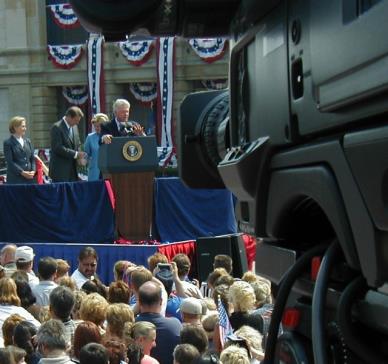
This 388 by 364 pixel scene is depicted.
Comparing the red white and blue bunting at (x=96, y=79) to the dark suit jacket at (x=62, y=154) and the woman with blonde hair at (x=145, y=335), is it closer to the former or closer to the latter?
the dark suit jacket at (x=62, y=154)

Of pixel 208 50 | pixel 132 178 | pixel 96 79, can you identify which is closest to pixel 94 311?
pixel 132 178

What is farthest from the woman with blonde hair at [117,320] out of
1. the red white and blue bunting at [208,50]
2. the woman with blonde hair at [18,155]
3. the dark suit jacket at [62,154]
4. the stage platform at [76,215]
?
the red white and blue bunting at [208,50]

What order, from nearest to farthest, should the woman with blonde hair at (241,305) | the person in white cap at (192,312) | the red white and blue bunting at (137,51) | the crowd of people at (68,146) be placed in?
the woman with blonde hair at (241,305) < the person in white cap at (192,312) < the crowd of people at (68,146) < the red white and blue bunting at (137,51)

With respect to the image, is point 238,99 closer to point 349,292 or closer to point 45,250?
point 349,292

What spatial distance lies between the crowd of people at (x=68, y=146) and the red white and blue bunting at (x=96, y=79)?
70.6 feet

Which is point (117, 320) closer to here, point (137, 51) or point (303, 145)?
point (303, 145)

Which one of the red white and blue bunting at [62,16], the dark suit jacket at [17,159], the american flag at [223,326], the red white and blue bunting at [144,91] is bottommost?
the american flag at [223,326]

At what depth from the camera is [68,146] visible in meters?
13.4

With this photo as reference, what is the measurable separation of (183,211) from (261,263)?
10.5m

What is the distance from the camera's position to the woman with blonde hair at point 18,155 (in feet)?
44.3

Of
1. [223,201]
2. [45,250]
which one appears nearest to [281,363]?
[45,250]

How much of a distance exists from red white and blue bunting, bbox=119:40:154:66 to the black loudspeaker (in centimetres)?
2306

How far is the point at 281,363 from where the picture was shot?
2152 millimetres

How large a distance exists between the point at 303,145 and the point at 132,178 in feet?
34.3
